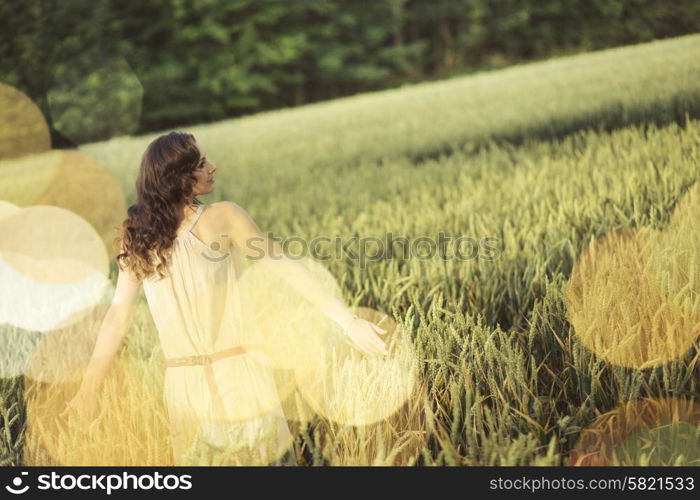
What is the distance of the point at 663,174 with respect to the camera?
328cm

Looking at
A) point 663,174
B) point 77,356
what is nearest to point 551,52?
point 663,174

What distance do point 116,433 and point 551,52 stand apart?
25.8 metres

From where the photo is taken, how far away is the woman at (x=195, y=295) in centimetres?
180

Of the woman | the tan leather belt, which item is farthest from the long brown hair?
the tan leather belt

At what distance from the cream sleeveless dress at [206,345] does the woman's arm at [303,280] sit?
0.07 meters

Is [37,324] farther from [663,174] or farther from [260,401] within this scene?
[663,174]

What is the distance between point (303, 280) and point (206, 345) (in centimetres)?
33

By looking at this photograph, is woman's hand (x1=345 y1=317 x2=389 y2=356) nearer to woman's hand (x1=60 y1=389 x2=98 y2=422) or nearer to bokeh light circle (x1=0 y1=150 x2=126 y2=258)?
woman's hand (x1=60 y1=389 x2=98 y2=422)

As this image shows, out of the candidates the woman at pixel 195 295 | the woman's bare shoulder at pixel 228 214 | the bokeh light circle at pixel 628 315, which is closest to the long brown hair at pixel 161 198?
the woman at pixel 195 295

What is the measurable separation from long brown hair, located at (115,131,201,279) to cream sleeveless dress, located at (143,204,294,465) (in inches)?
1.6

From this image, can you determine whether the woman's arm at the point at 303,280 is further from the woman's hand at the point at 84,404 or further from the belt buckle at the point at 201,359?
the woman's hand at the point at 84,404

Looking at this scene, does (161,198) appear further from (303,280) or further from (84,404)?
(84,404)

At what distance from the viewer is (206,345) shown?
6.02 ft

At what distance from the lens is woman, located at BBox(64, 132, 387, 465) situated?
1797 mm
